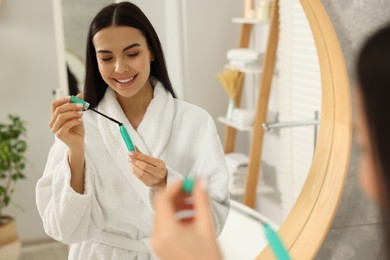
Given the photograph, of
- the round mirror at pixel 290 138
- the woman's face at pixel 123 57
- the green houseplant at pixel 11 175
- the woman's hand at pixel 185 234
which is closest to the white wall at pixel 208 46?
the round mirror at pixel 290 138

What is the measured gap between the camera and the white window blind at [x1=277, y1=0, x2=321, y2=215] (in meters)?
1.10

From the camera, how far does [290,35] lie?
123 cm

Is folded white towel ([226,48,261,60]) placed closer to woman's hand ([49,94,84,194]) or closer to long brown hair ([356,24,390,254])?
woman's hand ([49,94,84,194])

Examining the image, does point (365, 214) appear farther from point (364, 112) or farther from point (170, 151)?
point (364, 112)

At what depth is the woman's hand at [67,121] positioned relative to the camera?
69 centimetres

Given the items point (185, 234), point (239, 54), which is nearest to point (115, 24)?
point (239, 54)

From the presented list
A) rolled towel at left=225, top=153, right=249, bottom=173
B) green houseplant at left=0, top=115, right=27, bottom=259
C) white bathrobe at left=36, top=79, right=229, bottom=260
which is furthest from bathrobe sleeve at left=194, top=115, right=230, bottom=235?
green houseplant at left=0, top=115, right=27, bottom=259

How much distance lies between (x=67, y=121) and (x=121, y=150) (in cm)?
10

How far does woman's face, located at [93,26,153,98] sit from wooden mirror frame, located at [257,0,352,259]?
340mm

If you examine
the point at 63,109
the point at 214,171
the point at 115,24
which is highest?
the point at 115,24

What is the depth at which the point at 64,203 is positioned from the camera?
2.35ft

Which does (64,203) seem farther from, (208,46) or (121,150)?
(208,46)

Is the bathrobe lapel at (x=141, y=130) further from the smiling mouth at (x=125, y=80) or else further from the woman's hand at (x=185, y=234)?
the woman's hand at (x=185, y=234)

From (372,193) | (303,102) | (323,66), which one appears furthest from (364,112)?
(303,102)
